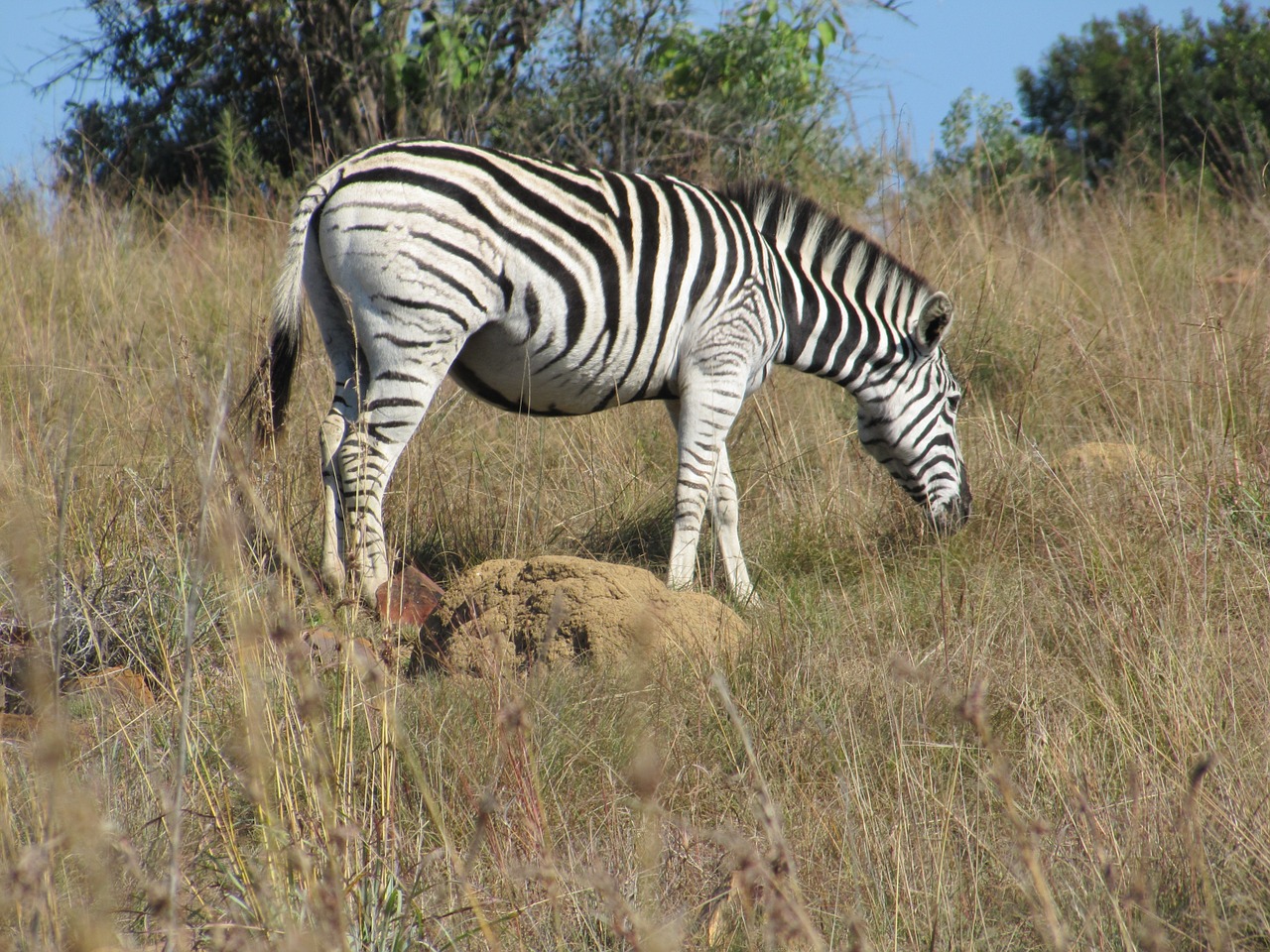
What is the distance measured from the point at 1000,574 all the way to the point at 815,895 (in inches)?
99.2

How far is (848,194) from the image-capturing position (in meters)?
9.15

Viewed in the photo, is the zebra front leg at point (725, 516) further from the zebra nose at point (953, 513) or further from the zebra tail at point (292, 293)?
the zebra tail at point (292, 293)

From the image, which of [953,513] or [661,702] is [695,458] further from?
[661,702]

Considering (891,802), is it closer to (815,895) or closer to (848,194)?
(815,895)

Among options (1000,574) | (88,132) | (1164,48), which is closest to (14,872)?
(1000,574)

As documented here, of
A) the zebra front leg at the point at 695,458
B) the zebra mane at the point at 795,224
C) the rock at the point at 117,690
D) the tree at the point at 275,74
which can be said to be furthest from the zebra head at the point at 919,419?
the tree at the point at 275,74

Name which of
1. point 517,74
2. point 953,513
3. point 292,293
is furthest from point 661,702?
A: point 517,74

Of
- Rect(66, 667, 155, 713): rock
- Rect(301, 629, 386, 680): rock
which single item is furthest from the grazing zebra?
Rect(66, 667, 155, 713): rock

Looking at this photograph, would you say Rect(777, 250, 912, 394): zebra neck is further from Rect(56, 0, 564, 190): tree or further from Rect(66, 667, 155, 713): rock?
Rect(56, 0, 564, 190): tree

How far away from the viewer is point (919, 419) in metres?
5.55

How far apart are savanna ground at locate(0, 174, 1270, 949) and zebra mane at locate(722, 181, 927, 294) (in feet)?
3.37

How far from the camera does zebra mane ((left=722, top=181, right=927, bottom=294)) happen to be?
17.8 feet

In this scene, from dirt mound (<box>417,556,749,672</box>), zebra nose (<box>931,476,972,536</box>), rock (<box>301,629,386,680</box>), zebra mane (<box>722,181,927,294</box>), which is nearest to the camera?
rock (<box>301,629,386,680</box>)

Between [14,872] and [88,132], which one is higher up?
[88,132]
